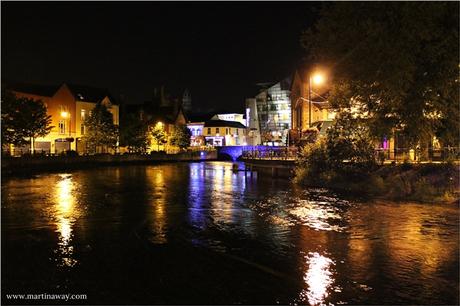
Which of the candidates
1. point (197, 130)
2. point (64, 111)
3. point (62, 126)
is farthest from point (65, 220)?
point (197, 130)

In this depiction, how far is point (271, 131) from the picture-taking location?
100750 mm

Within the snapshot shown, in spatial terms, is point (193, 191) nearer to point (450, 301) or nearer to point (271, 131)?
point (450, 301)

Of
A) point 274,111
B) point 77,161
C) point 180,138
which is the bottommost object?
point 77,161

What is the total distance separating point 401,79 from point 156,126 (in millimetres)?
73897

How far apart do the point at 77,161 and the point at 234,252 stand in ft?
178

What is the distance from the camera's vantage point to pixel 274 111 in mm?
99562

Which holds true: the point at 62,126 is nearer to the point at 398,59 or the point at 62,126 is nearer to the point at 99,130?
the point at 99,130

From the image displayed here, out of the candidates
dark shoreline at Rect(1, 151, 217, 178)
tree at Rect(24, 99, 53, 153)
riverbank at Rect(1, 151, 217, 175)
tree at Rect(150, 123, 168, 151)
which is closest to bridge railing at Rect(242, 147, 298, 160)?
dark shoreline at Rect(1, 151, 217, 178)

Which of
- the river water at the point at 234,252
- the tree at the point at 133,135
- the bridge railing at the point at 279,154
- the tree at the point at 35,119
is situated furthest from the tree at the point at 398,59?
the tree at the point at 133,135

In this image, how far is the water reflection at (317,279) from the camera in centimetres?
895

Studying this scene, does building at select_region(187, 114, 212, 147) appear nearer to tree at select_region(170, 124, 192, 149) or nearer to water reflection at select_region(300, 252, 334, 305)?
tree at select_region(170, 124, 192, 149)

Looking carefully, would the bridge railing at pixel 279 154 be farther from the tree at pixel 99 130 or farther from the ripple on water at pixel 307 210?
the tree at pixel 99 130

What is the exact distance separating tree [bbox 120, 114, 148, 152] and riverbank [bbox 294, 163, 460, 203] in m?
53.3

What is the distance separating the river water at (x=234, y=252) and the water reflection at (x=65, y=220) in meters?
0.05
